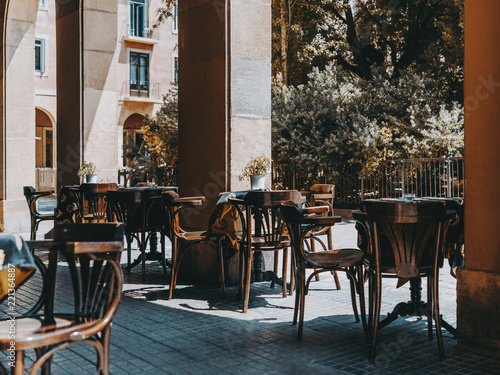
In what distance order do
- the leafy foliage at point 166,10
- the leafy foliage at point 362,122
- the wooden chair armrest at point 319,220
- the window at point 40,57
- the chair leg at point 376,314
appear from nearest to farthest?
the chair leg at point 376,314
the wooden chair armrest at point 319,220
the leafy foliage at point 362,122
the leafy foliage at point 166,10
the window at point 40,57

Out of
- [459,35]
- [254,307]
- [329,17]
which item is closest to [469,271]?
[254,307]

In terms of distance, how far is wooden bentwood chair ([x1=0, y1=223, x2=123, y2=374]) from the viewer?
8.10 feet

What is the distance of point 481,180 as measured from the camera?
164 inches

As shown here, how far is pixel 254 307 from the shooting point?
215 inches

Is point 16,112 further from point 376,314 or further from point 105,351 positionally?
point 105,351

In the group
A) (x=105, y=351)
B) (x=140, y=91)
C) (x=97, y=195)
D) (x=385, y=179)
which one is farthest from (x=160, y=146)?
(x=105, y=351)

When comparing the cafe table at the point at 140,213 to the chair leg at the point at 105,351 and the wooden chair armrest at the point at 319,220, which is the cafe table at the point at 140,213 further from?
the chair leg at the point at 105,351

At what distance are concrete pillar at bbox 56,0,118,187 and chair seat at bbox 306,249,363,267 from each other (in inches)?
270

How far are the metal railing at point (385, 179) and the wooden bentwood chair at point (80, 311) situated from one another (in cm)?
1123

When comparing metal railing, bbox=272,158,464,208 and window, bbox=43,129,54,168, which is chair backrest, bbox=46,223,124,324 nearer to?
metal railing, bbox=272,158,464,208

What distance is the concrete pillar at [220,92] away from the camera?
6621 mm

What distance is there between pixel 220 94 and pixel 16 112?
24.7ft

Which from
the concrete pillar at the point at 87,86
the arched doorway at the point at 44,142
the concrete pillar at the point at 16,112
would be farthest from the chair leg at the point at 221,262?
the arched doorway at the point at 44,142

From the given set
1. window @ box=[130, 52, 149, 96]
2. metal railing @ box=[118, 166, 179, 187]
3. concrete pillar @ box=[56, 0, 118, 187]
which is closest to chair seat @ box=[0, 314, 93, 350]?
concrete pillar @ box=[56, 0, 118, 187]
